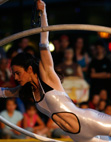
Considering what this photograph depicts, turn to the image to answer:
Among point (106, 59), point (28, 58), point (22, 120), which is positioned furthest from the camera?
point (106, 59)

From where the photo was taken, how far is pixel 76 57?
6277 millimetres

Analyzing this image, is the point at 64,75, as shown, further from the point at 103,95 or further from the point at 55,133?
the point at 55,133

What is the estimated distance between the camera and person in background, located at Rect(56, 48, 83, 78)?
6090 mm

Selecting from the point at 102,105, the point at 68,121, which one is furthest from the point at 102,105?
the point at 68,121

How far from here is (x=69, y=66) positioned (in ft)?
20.0

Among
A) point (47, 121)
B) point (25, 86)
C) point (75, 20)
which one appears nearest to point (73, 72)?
point (47, 121)

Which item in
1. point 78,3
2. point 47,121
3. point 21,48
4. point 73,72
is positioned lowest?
point 47,121

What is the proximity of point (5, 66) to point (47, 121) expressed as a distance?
1.17 meters

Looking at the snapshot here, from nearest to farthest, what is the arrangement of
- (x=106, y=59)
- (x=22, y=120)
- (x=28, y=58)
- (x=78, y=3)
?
(x=28, y=58) → (x=22, y=120) → (x=106, y=59) → (x=78, y=3)

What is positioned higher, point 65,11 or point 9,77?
point 65,11

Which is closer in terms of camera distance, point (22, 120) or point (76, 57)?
point (22, 120)

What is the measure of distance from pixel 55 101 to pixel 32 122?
2273 mm

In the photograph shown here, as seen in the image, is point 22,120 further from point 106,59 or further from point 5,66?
point 106,59

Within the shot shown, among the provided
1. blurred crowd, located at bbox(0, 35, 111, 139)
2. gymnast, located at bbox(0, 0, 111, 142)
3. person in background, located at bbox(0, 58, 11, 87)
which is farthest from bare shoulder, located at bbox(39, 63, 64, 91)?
person in background, located at bbox(0, 58, 11, 87)
